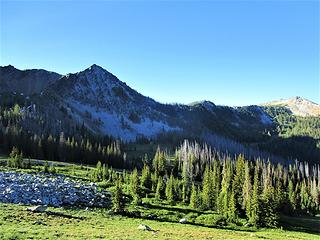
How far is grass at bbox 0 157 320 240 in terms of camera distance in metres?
40.4

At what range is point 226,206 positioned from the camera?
8238 centimetres

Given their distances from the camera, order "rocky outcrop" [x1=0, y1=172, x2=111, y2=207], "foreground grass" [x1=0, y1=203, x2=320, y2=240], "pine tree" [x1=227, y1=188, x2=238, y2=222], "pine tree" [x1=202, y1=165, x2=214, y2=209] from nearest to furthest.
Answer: "foreground grass" [x1=0, y1=203, x2=320, y2=240] < "rocky outcrop" [x1=0, y1=172, x2=111, y2=207] < "pine tree" [x1=227, y1=188, x2=238, y2=222] < "pine tree" [x1=202, y1=165, x2=214, y2=209]

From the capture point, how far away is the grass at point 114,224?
40.4 m

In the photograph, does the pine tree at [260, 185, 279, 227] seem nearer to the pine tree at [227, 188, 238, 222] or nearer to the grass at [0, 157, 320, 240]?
the grass at [0, 157, 320, 240]

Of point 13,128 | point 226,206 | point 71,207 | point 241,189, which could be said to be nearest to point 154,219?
point 71,207

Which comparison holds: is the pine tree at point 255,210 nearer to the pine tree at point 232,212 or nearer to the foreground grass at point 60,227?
the pine tree at point 232,212

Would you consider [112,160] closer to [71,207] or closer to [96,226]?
[71,207]

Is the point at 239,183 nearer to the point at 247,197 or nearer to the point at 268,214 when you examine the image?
the point at 247,197

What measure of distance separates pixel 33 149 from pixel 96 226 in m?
112

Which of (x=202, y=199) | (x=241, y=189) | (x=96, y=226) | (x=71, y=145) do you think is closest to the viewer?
(x=96, y=226)

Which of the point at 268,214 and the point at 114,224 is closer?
the point at 114,224

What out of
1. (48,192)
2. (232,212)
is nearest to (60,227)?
(48,192)

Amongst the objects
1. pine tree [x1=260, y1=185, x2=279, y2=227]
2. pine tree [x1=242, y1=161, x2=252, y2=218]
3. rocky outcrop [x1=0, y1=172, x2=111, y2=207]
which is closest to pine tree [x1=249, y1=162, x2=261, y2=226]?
pine tree [x1=242, y1=161, x2=252, y2=218]

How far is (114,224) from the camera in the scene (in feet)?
180
